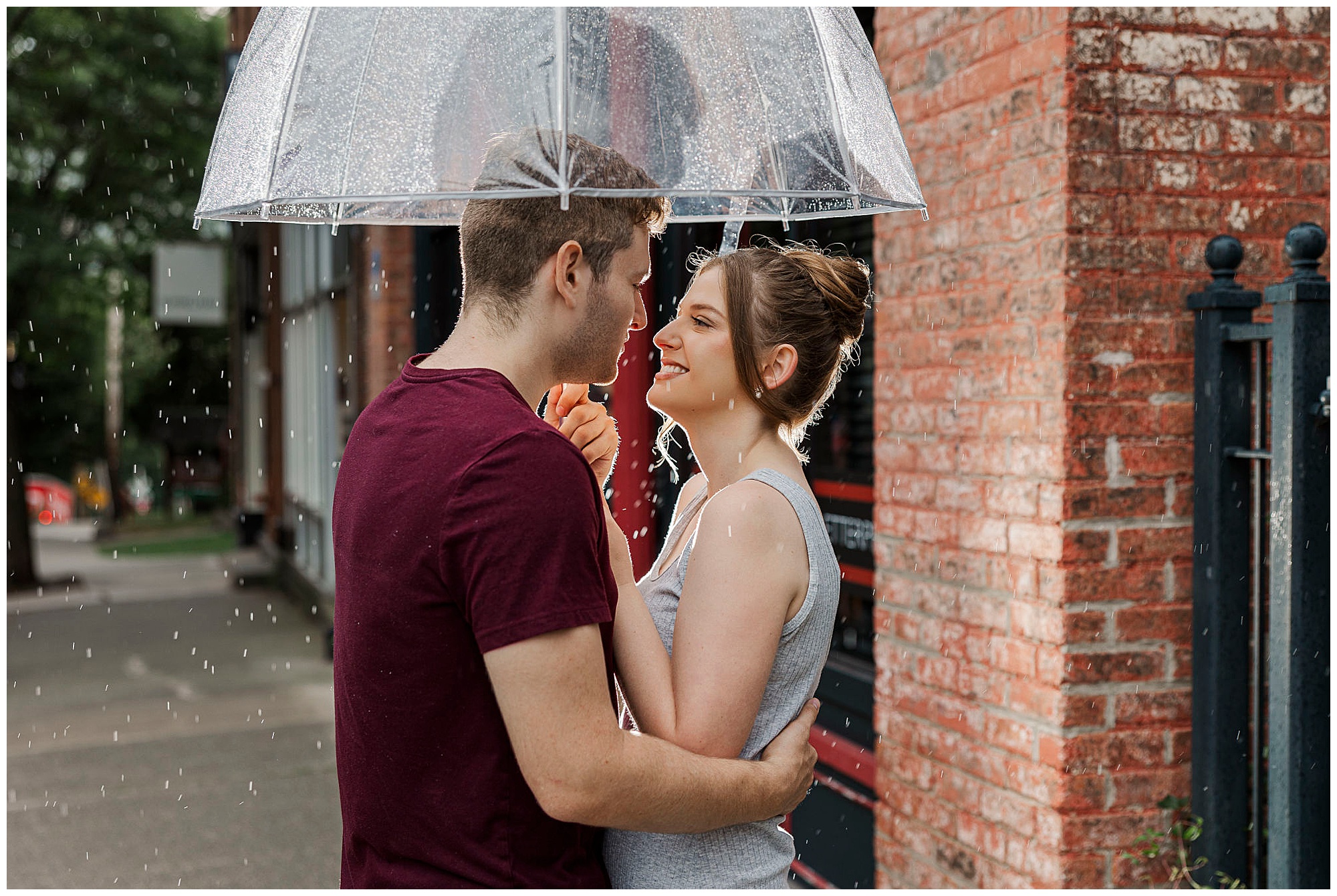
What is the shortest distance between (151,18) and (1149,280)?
17.2 meters

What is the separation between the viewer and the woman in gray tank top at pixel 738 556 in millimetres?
1989

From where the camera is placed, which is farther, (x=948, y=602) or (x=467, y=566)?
(x=948, y=602)

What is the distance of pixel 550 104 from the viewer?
1943 mm

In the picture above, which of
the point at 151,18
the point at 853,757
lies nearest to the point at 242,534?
the point at 151,18

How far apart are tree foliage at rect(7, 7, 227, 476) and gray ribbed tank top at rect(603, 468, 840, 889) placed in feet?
46.0

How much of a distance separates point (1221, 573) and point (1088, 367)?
0.68 m

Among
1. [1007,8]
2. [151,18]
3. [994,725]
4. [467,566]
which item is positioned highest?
[151,18]

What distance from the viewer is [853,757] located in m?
4.82

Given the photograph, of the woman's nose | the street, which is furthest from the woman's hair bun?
the street

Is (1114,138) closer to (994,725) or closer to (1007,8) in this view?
(1007,8)

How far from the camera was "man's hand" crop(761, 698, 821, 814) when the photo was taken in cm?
208

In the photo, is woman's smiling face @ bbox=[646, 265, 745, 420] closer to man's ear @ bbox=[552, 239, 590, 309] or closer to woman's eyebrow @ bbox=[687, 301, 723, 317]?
woman's eyebrow @ bbox=[687, 301, 723, 317]

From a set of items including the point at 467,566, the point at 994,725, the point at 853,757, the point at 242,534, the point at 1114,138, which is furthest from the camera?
the point at 242,534

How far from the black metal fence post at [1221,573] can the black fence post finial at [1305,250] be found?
23 cm
